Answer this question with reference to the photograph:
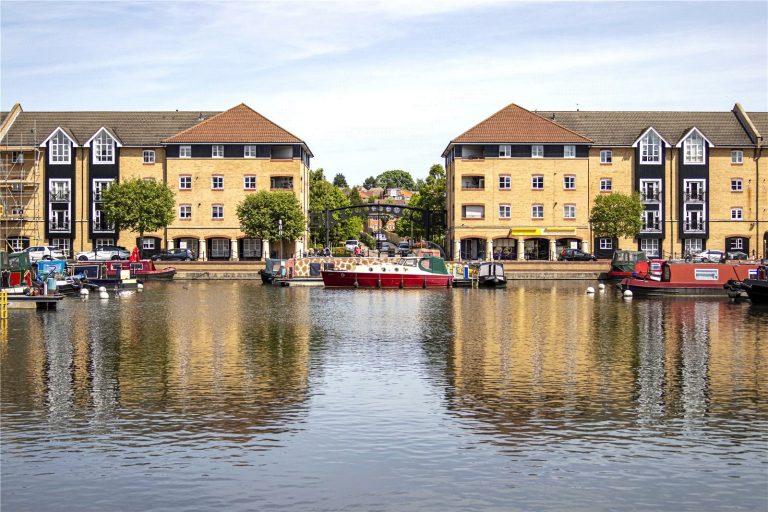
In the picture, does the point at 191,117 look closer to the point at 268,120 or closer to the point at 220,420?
the point at 268,120

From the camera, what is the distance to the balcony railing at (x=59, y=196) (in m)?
105

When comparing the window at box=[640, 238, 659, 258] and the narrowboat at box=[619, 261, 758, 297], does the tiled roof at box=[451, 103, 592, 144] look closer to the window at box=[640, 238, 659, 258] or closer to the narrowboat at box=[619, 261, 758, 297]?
the window at box=[640, 238, 659, 258]

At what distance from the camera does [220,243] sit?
106125mm

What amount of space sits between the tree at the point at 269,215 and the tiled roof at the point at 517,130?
58.7ft

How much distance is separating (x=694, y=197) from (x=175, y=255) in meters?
52.5

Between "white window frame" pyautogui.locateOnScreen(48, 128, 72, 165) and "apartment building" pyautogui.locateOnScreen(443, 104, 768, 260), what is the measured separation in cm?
3904

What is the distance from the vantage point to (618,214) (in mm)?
99375

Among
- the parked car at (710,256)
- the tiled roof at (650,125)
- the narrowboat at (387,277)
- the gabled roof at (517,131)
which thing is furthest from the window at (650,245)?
the narrowboat at (387,277)

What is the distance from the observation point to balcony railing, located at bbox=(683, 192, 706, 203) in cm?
10550

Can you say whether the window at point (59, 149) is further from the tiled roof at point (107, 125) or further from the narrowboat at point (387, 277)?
the narrowboat at point (387, 277)

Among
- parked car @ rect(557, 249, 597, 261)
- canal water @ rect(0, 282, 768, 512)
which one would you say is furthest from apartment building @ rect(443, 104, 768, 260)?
canal water @ rect(0, 282, 768, 512)

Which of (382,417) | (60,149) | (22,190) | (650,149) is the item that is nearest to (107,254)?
(22,190)

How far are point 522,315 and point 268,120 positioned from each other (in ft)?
184

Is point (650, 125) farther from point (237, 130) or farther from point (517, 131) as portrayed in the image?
point (237, 130)
